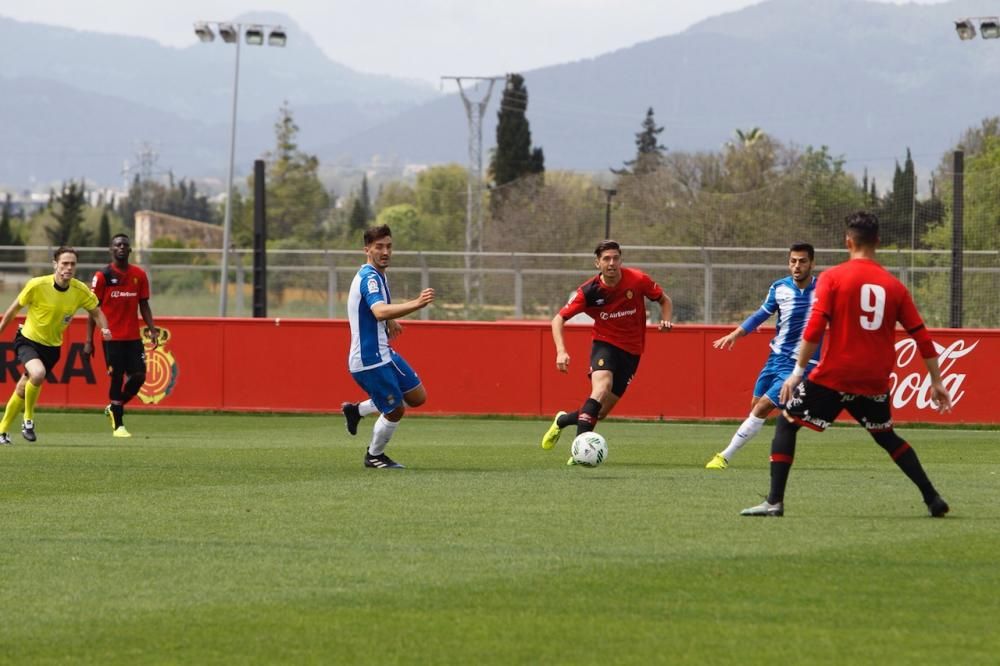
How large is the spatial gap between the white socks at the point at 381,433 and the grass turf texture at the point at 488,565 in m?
0.37

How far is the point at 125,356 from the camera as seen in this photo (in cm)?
1991

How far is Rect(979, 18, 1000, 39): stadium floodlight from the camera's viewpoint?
111 ft

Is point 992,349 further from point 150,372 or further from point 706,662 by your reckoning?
point 706,662

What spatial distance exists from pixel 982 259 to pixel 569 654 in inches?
1195

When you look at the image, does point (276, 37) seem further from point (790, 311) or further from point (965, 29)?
point (790, 311)

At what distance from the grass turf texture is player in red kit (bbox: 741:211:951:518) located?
0.67m

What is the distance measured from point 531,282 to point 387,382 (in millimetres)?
24723

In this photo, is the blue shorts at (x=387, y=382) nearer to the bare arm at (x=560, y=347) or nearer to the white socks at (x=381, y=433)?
the white socks at (x=381, y=433)

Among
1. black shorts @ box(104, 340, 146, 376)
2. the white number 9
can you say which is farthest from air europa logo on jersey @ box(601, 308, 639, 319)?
black shorts @ box(104, 340, 146, 376)

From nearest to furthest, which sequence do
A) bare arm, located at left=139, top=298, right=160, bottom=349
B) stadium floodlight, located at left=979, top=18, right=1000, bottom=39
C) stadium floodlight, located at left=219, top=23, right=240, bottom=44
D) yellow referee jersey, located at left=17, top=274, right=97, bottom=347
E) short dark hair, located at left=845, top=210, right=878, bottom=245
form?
1. short dark hair, located at left=845, top=210, right=878, bottom=245
2. yellow referee jersey, located at left=17, top=274, right=97, bottom=347
3. bare arm, located at left=139, top=298, right=160, bottom=349
4. stadium floodlight, located at left=979, top=18, right=1000, bottom=39
5. stadium floodlight, located at left=219, top=23, right=240, bottom=44

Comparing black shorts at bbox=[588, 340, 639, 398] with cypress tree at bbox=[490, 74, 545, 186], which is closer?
black shorts at bbox=[588, 340, 639, 398]

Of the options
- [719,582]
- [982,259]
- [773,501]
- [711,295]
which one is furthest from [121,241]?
[982,259]

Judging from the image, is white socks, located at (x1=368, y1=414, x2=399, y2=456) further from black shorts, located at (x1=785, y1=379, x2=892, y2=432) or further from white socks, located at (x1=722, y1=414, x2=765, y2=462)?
black shorts, located at (x1=785, y1=379, x2=892, y2=432)

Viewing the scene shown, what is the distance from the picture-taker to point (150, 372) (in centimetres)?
2570
